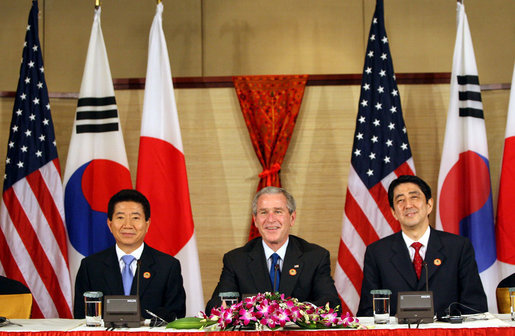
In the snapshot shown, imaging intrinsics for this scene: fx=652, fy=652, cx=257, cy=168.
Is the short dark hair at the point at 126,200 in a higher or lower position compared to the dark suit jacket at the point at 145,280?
higher

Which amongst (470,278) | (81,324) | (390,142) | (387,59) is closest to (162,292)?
(81,324)

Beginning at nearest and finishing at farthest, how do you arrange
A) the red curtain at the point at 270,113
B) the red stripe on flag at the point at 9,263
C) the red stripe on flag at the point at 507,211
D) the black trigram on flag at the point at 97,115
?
the red stripe on flag at the point at 507,211, the red stripe on flag at the point at 9,263, the black trigram on flag at the point at 97,115, the red curtain at the point at 270,113

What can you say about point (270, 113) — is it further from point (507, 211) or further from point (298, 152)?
point (507, 211)

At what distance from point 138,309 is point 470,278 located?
5.87ft

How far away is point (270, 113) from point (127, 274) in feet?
6.78

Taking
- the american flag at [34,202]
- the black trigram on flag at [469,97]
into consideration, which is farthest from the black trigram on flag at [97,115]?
the black trigram on flag at [469,97]

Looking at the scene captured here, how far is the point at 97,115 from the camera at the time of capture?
16.2ft

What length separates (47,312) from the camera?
4.74 m

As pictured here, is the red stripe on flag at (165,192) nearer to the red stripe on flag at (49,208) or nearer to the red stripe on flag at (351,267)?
the red stripe on flag at (49,208)

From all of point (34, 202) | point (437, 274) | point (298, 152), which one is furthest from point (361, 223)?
point (34, 202)

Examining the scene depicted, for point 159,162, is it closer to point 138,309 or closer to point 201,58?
point 201,58

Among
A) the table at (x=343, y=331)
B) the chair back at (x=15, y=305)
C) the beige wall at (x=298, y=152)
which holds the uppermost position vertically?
the beige wall at (x=298, y=152)

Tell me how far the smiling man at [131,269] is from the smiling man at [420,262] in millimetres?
1051

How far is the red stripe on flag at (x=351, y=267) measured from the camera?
474 centimetres
